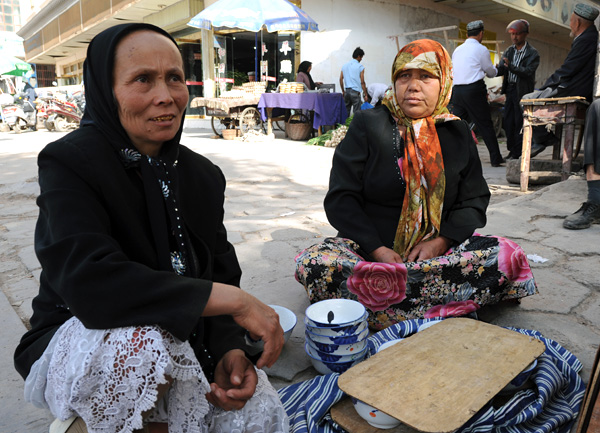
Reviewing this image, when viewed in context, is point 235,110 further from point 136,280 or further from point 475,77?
point 136,280

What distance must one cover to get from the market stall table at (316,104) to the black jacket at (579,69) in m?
4.46

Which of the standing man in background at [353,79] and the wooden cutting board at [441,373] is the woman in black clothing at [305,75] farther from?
the wooden cutting board at [441,373]

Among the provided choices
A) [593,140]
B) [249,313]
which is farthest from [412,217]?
[593,140]

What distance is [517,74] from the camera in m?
6.28

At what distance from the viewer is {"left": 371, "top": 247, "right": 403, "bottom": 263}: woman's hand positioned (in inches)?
81.6

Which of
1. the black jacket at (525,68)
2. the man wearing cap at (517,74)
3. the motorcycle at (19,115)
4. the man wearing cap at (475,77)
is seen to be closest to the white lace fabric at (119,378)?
the man wearing cap at (475,77)

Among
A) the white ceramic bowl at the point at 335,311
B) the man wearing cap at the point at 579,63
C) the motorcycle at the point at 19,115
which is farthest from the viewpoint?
the motorcycle at the point at 19,115

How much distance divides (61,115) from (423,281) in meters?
14.2

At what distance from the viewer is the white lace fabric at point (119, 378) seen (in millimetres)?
967

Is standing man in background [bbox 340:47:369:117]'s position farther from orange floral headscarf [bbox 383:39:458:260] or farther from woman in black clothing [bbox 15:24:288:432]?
woman in black clothing [bbox 15:24:288:432]

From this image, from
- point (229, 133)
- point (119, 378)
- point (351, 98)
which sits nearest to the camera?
point (119, 378)

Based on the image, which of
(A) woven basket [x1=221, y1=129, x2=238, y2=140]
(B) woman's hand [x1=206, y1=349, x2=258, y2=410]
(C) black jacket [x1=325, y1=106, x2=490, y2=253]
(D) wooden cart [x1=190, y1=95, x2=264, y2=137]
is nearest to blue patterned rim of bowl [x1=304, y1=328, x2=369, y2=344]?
(B) woman's hand [x1=206, y1=349, x2=258, y2=410]

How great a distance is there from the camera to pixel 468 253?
6.63ft

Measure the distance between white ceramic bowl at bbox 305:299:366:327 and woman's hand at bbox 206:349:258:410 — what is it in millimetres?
483
